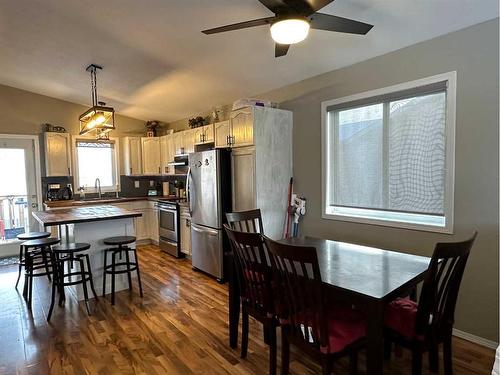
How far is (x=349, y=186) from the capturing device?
346cm

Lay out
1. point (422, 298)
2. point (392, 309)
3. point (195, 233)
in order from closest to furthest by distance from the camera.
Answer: point (422, 298) < point (392, 309) < point (195, 233)

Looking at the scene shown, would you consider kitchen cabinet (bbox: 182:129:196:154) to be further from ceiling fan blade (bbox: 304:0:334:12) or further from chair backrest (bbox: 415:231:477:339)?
chair backrest (bbox: 415:231:477:339)

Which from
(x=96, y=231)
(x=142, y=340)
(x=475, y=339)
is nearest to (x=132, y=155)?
(x=96, y=231)

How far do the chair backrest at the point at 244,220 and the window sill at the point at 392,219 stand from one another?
95cm

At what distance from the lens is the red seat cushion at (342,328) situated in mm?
1744

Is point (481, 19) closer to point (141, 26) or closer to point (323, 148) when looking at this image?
point (323, 148)

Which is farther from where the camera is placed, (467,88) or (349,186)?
(349,186)

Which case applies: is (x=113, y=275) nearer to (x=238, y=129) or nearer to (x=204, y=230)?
(x=204, y=230)

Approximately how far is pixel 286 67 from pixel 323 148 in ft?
3.25

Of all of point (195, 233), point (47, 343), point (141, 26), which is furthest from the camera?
point (195, 233)

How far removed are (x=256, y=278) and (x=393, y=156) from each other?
72.9 inches

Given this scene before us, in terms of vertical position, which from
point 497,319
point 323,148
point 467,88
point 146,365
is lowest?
point 146,365

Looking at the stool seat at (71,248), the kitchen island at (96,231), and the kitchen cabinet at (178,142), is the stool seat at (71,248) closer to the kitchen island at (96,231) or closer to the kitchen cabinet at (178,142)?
the kitchen island at (96,231)

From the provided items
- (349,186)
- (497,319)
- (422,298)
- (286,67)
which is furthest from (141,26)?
(497,319)
